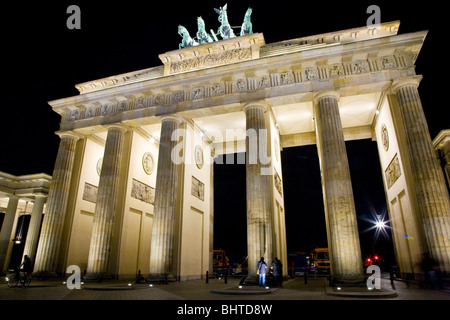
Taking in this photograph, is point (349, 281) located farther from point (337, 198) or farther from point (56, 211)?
point (56, 211)

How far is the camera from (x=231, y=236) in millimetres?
59375

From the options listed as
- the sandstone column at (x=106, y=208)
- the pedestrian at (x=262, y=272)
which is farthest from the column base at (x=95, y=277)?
the pedestrian at (x=262, y=272)

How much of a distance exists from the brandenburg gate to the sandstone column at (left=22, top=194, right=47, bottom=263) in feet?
8.68

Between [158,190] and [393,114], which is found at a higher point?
[393,114]

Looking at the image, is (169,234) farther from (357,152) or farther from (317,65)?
(357,152)

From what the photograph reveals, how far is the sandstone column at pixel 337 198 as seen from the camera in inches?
522

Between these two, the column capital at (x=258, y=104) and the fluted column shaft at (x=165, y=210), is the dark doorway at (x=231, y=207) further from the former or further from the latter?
the column capital at (x=258, y=104)

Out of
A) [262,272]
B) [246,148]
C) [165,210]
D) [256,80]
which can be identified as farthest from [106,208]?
[256,80]

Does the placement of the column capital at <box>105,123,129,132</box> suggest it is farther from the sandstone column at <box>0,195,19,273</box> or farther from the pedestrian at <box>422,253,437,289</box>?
the pedestrian at <box>422,253,437,289</box>

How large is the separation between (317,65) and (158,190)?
1164cm

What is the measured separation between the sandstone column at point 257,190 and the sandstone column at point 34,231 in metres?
15.6

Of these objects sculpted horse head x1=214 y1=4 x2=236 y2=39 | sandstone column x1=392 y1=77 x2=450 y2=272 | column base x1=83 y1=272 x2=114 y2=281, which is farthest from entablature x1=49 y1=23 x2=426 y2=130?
column base x1=83 y1=272 x2=114 y2=281
